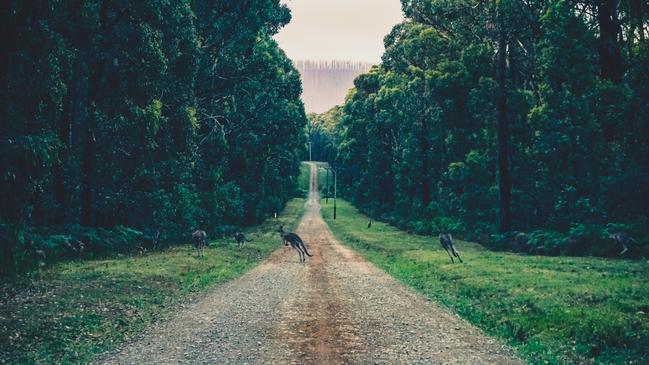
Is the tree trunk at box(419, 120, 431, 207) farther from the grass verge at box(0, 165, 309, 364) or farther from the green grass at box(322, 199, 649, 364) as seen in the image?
the grass verge at box(0, 165, 309, 364)

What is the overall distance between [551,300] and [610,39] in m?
20.5

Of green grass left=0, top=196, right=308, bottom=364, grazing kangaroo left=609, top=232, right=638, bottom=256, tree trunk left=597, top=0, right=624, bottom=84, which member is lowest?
green grass left=0, top=196, right=308, bottom=364

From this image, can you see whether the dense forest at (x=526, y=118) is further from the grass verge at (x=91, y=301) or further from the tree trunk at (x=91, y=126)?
the tree trunk at (x=91, y=126)

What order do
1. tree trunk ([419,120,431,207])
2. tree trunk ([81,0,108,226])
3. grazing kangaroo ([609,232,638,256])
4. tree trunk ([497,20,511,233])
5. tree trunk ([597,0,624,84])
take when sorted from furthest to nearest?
1. tree trunk ([419,120,431,207])
2. tree trunk ([497,20,511,233])
3. tree trunk ([597,0,624,84])
4. tree trunk ([81,0,108,226])
5. grazing kangaroo ([609,232,638,256])

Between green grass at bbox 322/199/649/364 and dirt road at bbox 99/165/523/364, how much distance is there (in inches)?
35.3

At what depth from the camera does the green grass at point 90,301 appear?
360 inches

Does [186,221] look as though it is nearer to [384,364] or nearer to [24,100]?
[24,100]

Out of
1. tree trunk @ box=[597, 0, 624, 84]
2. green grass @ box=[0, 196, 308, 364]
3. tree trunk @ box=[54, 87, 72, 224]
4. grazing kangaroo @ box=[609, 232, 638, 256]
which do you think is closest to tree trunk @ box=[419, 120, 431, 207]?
Result: tree trunk @ box=[597, 0, 624, 84]

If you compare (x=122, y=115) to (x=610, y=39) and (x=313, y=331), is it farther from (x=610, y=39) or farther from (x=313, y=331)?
(x=610, y=39)

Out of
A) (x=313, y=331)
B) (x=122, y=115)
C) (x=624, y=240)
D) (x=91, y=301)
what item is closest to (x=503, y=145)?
(x=624, y=240)

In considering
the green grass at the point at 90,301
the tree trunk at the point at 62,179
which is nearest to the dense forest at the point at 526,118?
the green grass at the point at 90,301

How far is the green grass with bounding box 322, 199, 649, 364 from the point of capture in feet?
30.0

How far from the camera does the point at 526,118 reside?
1364 inches

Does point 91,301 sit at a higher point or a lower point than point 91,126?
lower
